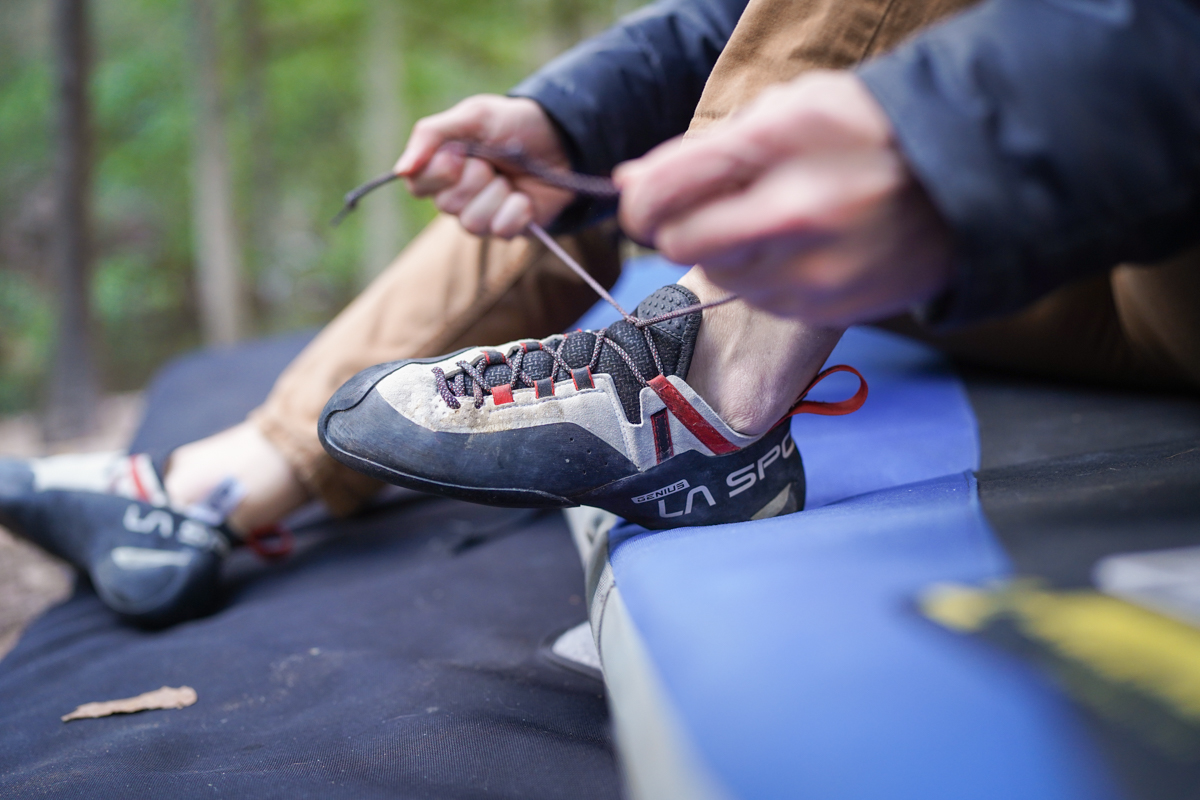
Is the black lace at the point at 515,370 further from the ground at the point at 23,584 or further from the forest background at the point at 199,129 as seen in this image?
the forest background at the point at 199,129

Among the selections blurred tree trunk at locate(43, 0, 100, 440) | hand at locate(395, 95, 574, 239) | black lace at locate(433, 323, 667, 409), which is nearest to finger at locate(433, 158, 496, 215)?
hand at locate(395, 95, 574, 239)

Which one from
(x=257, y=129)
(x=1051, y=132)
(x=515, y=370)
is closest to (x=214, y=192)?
(x=257, y=129)

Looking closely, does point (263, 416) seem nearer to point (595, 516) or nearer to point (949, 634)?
point (595, 516)

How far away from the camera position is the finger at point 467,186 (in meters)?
0.96

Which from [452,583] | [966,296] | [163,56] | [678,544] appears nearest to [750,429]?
[678,544]

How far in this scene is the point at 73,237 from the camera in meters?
3.03

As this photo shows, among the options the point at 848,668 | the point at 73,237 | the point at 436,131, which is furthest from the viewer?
the point at 73,237

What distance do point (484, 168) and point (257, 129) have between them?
22.5ft

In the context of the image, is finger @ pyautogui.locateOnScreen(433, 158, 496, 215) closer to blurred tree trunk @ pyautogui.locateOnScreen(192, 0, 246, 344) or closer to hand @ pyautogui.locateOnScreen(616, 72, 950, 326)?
hand @ pyautogui.locateOnScreen(616, 72, 950, 326)

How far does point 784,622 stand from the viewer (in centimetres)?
41

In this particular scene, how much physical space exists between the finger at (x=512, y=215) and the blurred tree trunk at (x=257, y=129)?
251 inches

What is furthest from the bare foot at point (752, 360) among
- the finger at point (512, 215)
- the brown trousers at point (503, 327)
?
the brown trousers at point (503, 327)

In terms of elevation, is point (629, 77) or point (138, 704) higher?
point (629, 77)

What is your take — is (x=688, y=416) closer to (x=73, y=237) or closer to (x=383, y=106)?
(x=73, y=237)
